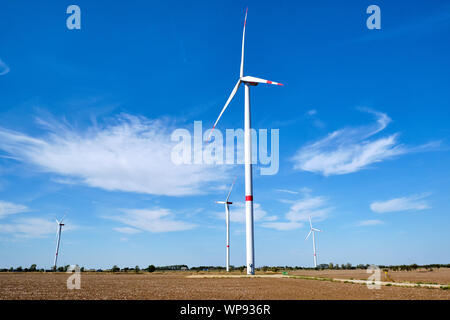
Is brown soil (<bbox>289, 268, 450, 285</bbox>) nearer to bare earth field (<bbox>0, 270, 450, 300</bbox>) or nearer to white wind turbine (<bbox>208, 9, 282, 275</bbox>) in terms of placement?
white wind turbine (<bbox>208, 9, 282, 275</bbox>)

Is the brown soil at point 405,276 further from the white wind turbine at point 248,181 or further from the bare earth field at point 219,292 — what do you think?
the bare earth field at point 219,292

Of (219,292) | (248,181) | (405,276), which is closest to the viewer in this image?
(219,292)

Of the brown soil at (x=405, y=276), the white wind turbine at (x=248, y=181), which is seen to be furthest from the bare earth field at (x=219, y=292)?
the white wind turbine at (x=248, y=181)

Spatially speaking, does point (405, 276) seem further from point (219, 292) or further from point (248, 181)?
point (219, 292)

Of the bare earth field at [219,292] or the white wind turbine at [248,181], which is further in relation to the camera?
the white wind turbine at [248,181]

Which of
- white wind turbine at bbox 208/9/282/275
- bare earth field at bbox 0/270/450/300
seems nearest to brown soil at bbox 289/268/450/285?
white wind turbine at bbox 208/9/282/275

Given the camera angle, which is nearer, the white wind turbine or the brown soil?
the brown soil

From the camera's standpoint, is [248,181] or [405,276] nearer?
[248,181]

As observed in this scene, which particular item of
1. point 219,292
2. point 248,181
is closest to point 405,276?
point 248,181
